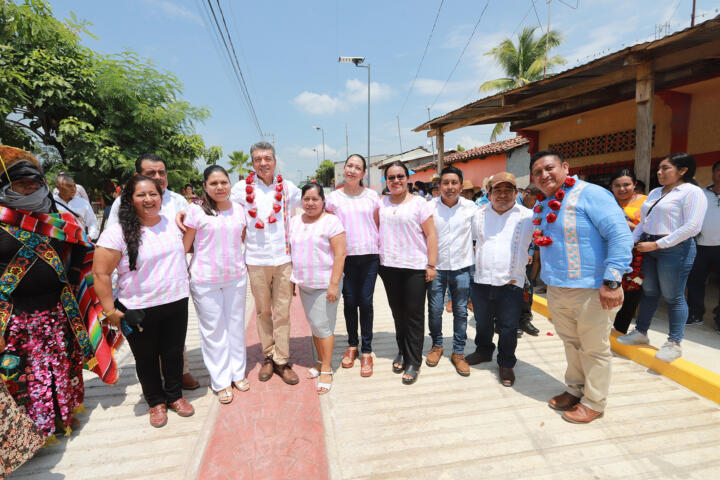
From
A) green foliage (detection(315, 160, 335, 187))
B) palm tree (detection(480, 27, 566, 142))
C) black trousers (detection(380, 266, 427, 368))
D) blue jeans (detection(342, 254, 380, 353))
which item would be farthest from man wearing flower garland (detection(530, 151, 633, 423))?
green foliage (detection(315, 160, 335, 187))

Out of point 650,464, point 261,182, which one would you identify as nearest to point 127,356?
point 261,182

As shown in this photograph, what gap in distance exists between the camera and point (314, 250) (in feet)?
9.95

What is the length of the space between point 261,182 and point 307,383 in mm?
1943

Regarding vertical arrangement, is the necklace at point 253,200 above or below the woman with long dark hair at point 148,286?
above

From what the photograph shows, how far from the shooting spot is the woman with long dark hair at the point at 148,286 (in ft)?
7.98

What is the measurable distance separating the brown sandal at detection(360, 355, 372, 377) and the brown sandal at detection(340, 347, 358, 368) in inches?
4.8

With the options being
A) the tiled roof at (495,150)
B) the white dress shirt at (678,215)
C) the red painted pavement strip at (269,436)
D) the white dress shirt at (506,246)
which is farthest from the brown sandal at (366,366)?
the tiled roof at (495,150)

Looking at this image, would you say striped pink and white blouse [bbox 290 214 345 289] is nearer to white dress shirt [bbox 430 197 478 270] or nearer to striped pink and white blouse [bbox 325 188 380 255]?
striped pink and white blouse [bbox 325 188 380 255]

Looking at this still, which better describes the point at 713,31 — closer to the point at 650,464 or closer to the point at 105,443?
the point at 650,464

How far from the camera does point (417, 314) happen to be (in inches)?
128

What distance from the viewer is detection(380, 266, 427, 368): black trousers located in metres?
3.19

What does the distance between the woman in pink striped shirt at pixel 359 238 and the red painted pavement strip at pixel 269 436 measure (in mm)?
738

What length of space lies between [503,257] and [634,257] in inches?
66.6

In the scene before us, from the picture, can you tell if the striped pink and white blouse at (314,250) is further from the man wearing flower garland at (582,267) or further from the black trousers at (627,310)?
the black trousers at (627,310)
